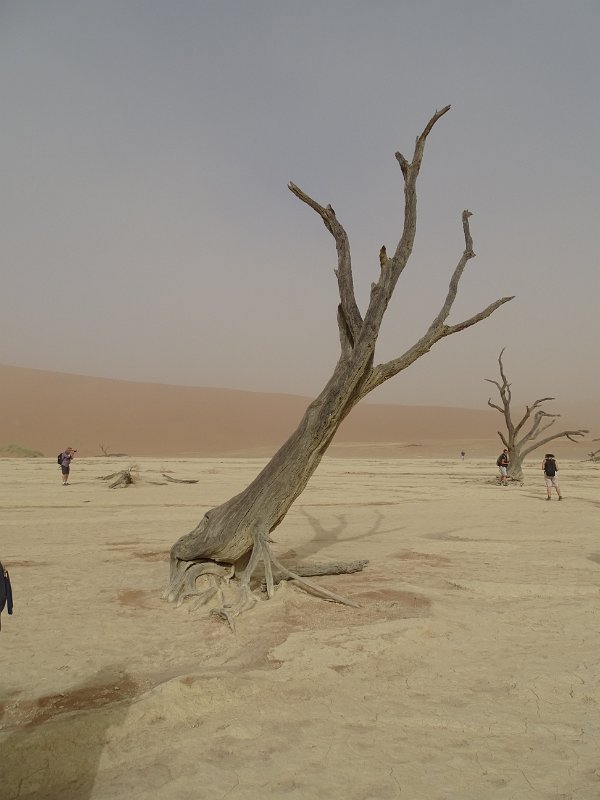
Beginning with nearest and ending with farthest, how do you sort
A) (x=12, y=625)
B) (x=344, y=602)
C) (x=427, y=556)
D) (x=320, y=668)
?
(x=320, y=668) < (x=12, y=625) < (x=344, y=602) < (x=427, y=556)

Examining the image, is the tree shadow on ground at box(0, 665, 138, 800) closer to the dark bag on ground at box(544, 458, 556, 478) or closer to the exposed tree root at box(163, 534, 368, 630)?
the exposed tree root at box(163, 534, 368, 630)

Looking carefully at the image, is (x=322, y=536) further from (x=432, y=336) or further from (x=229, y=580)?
(x=432, y=336)

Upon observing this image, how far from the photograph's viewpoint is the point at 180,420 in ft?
224

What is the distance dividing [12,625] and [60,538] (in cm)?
458

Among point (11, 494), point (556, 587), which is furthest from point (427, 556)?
point (11, 494)

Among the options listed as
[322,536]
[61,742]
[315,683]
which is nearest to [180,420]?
[322,536]

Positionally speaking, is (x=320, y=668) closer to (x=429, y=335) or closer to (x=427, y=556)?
(x=429, y=335)

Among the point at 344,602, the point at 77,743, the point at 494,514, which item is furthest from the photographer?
the point at 494,514

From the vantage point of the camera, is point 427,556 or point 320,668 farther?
point 427,556

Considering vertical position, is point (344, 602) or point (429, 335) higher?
point (429, 335)

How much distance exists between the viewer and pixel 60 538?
9.30 m

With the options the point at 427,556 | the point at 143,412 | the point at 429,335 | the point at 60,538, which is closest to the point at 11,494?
the point at 60,538

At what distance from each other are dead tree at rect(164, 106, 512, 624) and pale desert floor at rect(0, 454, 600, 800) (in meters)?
0.49

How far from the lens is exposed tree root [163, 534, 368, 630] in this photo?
17.6ft
